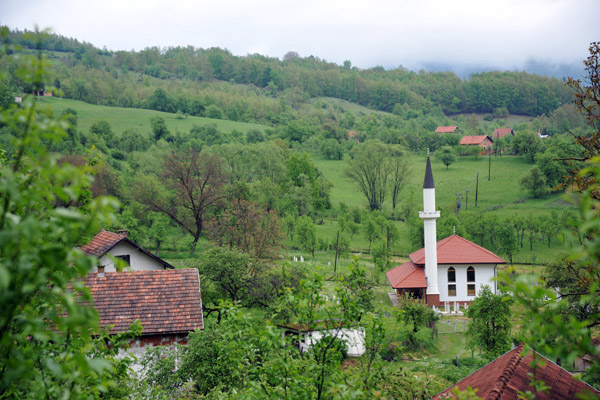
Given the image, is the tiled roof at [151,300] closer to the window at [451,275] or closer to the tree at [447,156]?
the window at [451,275]

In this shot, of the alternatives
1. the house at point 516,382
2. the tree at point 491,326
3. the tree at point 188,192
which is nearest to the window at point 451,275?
the tree at point 491,326

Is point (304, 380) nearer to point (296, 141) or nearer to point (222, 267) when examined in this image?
point (222, 267)

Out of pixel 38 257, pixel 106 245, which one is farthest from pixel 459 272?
pixel 38 257

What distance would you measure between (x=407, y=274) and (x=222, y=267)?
14.1 metres

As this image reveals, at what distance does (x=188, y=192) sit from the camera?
3838 centimetres

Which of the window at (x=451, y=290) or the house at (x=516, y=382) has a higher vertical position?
the house at (x=516, y=382)

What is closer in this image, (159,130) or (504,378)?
(504,378)

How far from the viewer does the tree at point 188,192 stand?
38625 millimetres

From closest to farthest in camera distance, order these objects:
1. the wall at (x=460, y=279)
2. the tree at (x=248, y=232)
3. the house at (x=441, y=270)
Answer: the house at (x=441, y=270)
the tree at (x=248, y=232)
the wall at (x=460, y=279)

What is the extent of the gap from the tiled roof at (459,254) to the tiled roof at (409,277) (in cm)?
51

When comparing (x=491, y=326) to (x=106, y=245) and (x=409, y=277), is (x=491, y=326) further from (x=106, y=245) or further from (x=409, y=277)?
(x=106, y=245)

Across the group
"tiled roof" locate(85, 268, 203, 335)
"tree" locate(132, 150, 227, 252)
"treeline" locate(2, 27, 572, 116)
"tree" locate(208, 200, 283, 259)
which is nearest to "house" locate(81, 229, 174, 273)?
"tiled roof" locate(85, 268, 203, 335)

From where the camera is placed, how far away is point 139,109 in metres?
95.4

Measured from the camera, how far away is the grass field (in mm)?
79438
